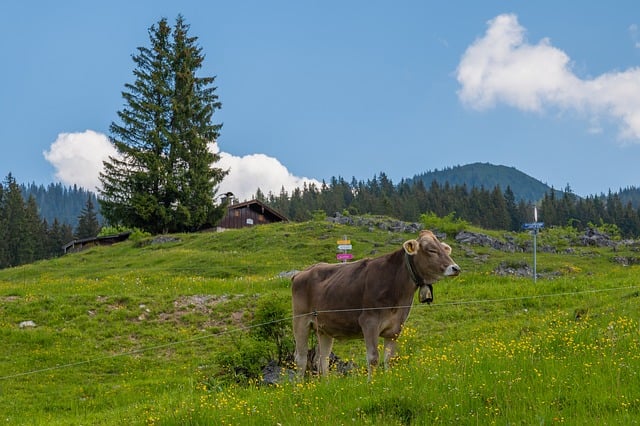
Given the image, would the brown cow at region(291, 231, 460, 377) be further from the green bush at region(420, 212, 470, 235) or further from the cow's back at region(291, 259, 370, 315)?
the green bush at region(420, 212, 470, 235)

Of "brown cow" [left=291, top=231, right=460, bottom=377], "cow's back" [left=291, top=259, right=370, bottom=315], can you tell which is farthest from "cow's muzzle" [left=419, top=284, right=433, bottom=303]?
"cow's back" [left=291, top=259, right=370, bottom=315]

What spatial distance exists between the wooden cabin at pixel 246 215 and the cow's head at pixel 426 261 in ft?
187

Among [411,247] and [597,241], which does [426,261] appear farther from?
[597,241]

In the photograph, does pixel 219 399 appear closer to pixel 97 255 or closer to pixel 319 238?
pixel 319 238

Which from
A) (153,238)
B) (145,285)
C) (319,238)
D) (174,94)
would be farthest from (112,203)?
(145,285)

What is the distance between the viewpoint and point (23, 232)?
8912 centimetres

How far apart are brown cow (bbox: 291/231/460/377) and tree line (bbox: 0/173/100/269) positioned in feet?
293

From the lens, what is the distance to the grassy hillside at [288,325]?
6.61m

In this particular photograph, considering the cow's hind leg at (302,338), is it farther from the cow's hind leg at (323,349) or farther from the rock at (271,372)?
the rock at (271,372)

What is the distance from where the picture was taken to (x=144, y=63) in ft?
189

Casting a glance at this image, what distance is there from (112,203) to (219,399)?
156 ft

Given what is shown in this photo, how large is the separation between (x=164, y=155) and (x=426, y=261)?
163ft

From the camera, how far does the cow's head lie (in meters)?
8.33

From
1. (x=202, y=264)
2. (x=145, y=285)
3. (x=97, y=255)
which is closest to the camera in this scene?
(x=145, y=285)
